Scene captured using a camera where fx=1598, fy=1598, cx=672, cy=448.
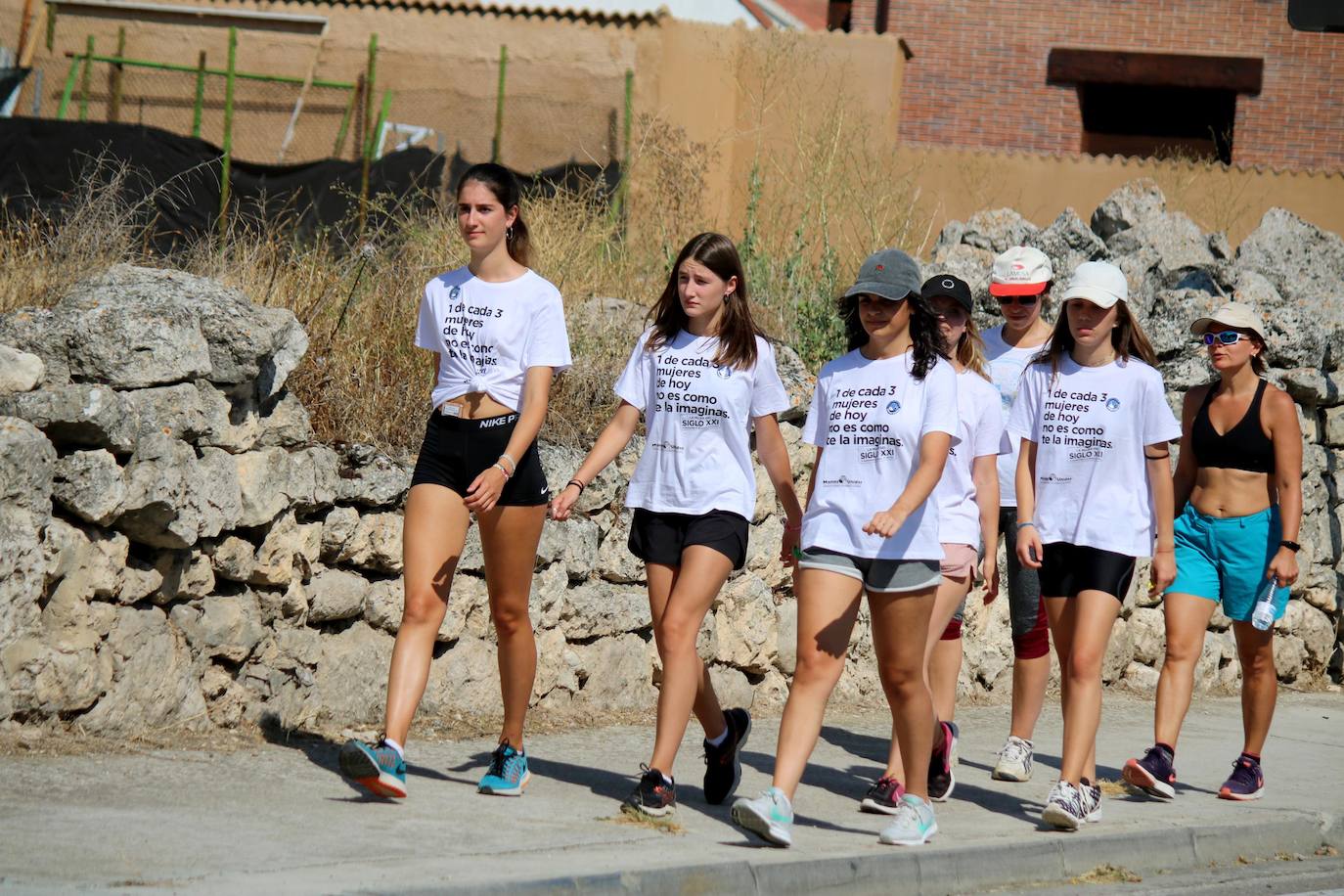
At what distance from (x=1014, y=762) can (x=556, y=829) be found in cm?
228

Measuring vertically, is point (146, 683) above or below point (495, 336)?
below

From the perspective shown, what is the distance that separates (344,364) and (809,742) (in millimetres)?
3246

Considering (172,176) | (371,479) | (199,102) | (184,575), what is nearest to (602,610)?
(371,479)

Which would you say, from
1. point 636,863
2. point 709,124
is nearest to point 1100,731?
point 636,863

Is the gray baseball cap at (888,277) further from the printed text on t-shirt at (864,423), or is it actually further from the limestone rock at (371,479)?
the limestone rock at (371,479)

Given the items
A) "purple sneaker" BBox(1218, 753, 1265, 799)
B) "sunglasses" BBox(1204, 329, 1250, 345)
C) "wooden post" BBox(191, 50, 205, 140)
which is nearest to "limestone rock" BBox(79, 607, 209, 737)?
"purple sneaker" BBox(1218, 753, 1265, 799)

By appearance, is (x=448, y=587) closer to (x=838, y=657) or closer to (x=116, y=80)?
(x=838, y=657)

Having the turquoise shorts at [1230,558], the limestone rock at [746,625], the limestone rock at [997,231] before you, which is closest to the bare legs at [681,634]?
the turquoise shorts at [1230,558]

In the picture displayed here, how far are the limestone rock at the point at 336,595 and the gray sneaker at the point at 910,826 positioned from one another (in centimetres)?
257

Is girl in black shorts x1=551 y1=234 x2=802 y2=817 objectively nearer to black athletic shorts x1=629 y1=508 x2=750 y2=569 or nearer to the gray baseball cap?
black athletic shorts x1=629 y1=508 x2=750 y2=569

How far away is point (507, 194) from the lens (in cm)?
555

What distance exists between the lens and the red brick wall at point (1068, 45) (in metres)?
24.3

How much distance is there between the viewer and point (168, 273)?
6.43 m

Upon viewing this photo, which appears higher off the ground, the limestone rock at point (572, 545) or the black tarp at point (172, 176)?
the black tarp at point (172, 176)
